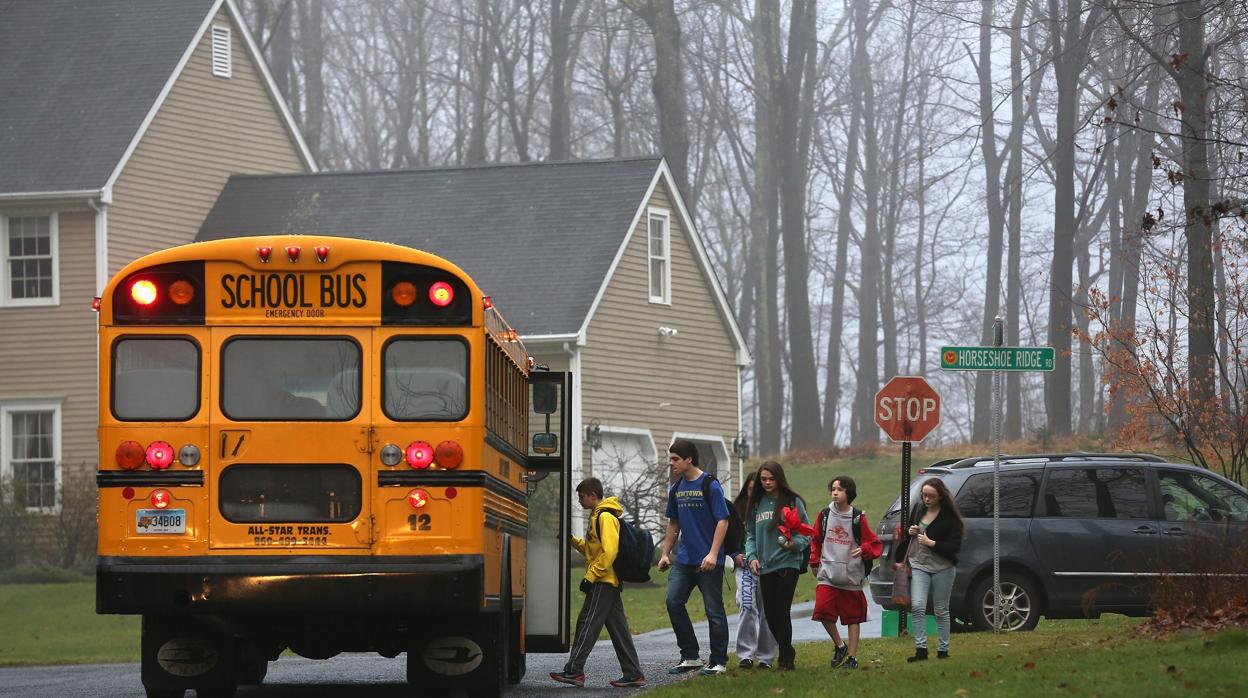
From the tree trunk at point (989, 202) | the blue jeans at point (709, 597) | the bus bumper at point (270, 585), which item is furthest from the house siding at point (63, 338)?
the tree trunk at point (989, 202)

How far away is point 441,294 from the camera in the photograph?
11.7m

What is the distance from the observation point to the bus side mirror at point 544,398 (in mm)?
15102

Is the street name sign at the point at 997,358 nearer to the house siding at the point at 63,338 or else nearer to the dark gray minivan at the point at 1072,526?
the dark gray minivan at the point at 1072,526

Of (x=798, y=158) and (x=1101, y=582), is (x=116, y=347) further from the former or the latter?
(x=798, y=158)

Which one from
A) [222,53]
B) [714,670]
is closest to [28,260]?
[222,53]

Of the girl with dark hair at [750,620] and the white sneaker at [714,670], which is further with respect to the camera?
the girl with dark hair at [750,620]

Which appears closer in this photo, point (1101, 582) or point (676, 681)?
point (676, 681)

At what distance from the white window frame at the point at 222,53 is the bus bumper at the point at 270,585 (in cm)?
2513

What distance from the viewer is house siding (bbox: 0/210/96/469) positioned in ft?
106

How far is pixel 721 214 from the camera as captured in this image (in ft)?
229

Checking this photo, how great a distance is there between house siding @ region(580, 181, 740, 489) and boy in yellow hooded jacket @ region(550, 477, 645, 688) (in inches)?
708

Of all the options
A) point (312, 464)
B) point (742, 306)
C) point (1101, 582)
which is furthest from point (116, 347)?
point (742, 306)

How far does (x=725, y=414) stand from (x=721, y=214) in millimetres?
34220

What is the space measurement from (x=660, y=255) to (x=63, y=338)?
10574mm
